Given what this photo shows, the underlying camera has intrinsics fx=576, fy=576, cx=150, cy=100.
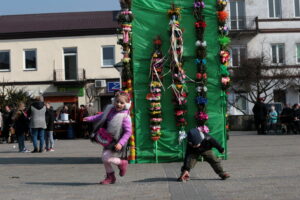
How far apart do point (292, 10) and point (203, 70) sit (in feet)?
103

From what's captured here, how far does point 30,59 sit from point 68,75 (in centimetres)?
314

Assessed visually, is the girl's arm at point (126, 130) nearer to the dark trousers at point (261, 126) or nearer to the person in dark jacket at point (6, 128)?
the person in dark jacket at point (6, 128)

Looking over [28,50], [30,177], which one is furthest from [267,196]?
[28,50]

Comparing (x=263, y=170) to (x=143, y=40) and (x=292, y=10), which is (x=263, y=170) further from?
(x=292, y=10)

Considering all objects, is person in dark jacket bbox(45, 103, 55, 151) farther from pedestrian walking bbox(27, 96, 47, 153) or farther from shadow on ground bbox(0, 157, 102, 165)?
shadow on ground bbox(0, 157, 102, 165)

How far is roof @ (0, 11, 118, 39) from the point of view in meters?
41.2

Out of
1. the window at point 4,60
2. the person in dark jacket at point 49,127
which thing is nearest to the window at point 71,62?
the window at point 4,60

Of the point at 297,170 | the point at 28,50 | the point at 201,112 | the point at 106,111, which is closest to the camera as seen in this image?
the point at 106,111

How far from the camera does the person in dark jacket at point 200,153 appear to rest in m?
9.76

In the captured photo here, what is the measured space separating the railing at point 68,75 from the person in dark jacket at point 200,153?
31132 mm

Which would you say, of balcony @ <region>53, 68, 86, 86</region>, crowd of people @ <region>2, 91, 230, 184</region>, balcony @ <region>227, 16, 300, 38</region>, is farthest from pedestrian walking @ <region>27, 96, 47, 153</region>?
balcony @ <region>227, 16, 300, 38</region>

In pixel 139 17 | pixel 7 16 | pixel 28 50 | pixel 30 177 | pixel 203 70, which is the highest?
pixel 7 16

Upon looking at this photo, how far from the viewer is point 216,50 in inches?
523

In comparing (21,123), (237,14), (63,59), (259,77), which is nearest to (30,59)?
(63,59)
